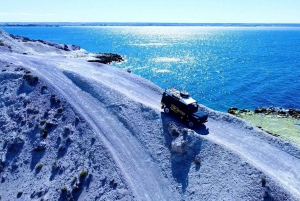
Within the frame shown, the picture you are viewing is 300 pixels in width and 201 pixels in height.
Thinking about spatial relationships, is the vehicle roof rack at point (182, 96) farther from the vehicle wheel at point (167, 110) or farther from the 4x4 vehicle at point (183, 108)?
the vehicle wheel at point (167, 110)

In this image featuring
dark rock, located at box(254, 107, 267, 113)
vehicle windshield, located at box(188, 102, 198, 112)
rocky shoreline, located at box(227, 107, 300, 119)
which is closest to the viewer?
vehicle windshield, located at box(188, 102, 198, 112)

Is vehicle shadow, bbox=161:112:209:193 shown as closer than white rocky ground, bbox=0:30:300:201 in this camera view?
No

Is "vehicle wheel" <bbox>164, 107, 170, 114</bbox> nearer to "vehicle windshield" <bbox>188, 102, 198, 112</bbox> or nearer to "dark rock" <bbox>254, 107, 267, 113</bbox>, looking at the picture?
"vehicle windshield" <bbox>188, 102, 198, 112</bbox>

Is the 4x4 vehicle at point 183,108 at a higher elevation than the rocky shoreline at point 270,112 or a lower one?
higher

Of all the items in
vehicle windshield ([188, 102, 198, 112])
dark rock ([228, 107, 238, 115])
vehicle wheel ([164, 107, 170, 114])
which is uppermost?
vehicle windshield ([188, 102, 198, 112])

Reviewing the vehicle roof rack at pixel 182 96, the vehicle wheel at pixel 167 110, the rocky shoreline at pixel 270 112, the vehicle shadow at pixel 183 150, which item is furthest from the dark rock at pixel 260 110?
the vehicle wheel at pixel 167 110

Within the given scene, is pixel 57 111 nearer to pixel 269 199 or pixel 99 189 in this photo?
pixel 99 189

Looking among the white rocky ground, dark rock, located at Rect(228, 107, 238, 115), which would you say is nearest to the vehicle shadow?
the white rocky ground
